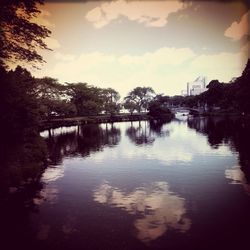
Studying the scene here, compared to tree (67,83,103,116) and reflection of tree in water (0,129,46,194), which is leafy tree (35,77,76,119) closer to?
tree (67,83,103,116)

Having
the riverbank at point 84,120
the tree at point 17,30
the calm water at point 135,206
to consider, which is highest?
the tree at point 17,30

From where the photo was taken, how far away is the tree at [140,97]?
86125mm

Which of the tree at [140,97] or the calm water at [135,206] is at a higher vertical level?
the tree at [140,97]

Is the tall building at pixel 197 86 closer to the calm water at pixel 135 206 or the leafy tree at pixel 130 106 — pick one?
the leafy tree at pixel 130 106

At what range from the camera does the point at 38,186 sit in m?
13.8

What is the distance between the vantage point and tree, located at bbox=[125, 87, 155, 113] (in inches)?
3391

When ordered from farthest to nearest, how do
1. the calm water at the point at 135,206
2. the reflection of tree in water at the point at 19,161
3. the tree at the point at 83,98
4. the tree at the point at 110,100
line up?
the tree at the point at 110,100 < the tree at the point at 83,98 < the reflection of tree in water at the point at 19,161 < the calm water at the point at 135,206

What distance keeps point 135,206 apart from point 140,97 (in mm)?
77190

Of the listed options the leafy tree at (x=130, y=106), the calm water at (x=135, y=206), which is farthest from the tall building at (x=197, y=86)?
the calm water at (x=135, y=206)

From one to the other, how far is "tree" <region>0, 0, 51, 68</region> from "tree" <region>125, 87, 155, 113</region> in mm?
69527

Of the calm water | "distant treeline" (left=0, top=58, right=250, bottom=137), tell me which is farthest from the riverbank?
the calm water

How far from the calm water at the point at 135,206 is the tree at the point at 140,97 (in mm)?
67244

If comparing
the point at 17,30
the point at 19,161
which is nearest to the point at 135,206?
the point at 19,161

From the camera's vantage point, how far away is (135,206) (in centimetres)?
1074
